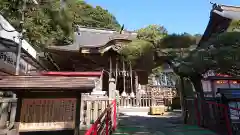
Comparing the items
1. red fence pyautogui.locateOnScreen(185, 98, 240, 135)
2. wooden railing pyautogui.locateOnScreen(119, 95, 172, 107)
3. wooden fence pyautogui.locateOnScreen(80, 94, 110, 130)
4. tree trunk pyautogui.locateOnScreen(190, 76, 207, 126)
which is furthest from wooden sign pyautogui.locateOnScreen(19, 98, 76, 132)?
wooden railing pyautogui.locateOnScreen(119, 95, 172, 107)

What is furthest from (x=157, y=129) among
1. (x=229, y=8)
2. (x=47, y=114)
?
(x=229, y=8)

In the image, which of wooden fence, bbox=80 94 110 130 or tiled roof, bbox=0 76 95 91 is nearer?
tiled roof, bbox=0 76 95 91

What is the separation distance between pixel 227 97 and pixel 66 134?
562 centimetres

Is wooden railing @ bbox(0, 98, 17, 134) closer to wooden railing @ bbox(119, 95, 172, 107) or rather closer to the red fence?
the red fence

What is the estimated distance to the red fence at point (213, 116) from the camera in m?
6.50

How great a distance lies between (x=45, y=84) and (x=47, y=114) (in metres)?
0.80

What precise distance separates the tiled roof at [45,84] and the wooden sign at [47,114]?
518 mm

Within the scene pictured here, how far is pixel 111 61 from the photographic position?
38.9ft

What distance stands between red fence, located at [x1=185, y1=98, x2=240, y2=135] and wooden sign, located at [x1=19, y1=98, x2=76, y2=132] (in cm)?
514

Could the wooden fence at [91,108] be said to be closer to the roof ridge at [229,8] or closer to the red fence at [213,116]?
the red fence at [213,116]

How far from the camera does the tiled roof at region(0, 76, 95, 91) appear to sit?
3928 mm

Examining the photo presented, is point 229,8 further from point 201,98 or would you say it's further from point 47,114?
point 47,114

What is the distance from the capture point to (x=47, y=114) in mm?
4328

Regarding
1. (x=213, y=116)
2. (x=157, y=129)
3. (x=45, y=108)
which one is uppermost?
(x=45, y=108)
